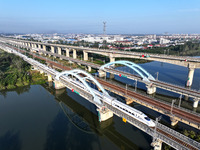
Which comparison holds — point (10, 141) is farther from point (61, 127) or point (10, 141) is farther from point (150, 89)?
point (150, 89)

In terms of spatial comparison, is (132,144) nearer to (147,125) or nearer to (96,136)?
(147,125)

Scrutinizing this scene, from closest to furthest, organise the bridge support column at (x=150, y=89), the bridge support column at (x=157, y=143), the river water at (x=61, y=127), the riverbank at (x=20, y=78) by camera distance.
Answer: the bridge support column at (x=157, y=143), the river water at (x=61, y=127), the bridge support column at (x=150, y=89), the riverbank at (x=20, y=78)

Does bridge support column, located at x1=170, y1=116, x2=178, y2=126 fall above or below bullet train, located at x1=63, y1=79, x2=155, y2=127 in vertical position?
below

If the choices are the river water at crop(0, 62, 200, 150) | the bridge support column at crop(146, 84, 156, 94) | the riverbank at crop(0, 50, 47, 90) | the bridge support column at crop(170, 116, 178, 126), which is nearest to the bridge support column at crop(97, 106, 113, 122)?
the river water at crop(0, 62, 200, 150)

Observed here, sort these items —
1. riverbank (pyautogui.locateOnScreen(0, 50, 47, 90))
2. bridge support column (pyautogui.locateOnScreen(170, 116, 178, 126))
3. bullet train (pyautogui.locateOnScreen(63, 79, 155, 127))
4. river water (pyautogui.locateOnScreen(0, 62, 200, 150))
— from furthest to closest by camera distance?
riverbank (pyautogui.locateOnScreen(0, 50, 47, 90)) → bridge support column (pyautogui.locateOnScreen(170, 116, 178, 126)) → river water (pyautogui.locateOnScreen(0, 62, 200, 150)) → bullet train (pyautogui.locateOnScreen(63, 79, 155, 127))

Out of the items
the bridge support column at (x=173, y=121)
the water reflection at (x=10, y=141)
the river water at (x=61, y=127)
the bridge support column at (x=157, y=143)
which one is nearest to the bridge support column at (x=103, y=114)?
the river water at (x=61, y=127)

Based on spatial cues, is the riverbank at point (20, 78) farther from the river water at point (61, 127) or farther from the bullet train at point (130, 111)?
the bullet train at point (130, 111)

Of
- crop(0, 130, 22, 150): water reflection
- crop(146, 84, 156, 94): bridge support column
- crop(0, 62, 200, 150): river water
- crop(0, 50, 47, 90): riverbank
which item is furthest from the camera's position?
crop(0, 50, 47, 90): riverbank

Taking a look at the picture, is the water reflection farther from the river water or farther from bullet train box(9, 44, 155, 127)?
bullet train box(9, 44, 155, 127)
